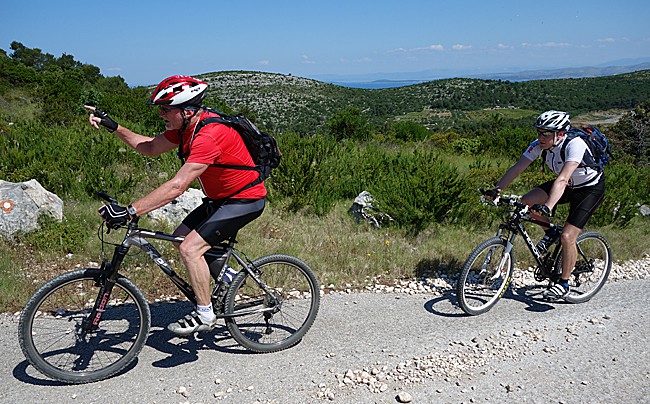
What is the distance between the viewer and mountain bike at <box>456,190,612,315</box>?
502 centimetres

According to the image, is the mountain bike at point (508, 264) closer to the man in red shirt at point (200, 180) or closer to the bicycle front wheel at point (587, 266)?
the bicycle front wheel at point (587, 266)

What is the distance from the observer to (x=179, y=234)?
3928mm

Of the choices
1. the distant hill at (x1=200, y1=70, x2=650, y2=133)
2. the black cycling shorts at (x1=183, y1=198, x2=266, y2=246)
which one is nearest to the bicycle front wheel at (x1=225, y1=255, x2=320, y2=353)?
the black cycling shorts at (x1=183, y1=198, x2=266, y2=246)

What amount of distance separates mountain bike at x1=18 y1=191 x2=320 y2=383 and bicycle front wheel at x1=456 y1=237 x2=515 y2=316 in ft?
5.38

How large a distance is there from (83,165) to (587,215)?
8603mm

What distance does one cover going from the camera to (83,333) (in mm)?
3709

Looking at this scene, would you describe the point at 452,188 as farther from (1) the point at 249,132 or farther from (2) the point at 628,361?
(1) the point at 249,132

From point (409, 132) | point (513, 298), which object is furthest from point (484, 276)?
point (409, 132)

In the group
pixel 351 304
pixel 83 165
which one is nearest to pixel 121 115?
pixel 83 165

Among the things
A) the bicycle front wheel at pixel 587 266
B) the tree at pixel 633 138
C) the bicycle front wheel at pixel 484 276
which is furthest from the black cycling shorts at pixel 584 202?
the tree at pixel 633 138

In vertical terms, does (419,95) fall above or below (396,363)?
above

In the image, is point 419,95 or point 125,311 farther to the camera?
point 419,95

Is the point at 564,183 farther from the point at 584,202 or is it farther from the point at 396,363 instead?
the point at 396,363

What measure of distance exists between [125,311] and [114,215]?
1.27 meters
